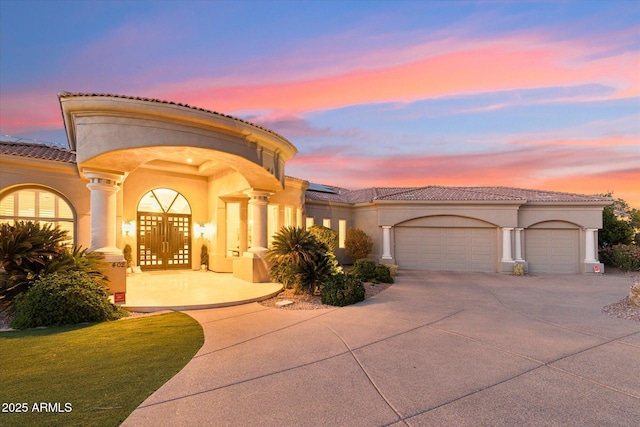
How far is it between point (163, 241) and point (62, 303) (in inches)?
319

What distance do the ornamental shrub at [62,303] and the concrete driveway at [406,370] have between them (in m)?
1.99

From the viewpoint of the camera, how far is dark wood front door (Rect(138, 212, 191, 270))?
13.8 meters

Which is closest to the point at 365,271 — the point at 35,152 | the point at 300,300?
the point at 300,300

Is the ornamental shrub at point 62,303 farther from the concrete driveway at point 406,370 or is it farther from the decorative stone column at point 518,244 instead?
the decorative stone column at point 518,244

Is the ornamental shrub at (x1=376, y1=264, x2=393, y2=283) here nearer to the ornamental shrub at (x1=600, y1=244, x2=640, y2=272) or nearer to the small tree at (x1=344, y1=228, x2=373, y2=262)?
the small tree at (x1=344, y1=228, x2=373, y2=262)

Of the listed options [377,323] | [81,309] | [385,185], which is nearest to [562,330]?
[377,323]

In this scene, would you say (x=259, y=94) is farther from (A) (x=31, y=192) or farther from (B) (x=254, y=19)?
(A) (x=31, y=192)

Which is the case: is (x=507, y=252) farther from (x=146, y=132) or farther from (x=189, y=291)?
(x=146, y=132)

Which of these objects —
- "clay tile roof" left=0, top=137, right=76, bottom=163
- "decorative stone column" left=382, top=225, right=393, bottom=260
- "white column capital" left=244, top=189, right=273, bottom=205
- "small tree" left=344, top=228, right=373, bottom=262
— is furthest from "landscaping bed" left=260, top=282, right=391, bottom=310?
"clay tile roof" left=0, top=137, right=76, bottom=163

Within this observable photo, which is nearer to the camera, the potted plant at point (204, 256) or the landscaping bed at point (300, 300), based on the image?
the landscaping bed at point (300, 300)

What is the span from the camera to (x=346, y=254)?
18.5 m

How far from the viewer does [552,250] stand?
54.2 feet

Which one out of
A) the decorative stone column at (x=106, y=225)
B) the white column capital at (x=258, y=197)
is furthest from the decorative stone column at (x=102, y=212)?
the white column capital at (x=258, y=197)

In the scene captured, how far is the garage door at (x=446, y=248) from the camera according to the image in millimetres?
16781
